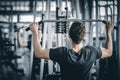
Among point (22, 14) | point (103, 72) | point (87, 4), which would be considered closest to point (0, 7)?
point (22, 14)

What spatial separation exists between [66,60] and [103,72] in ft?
14.4

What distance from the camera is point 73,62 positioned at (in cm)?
219

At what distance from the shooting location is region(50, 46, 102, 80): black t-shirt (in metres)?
2.20

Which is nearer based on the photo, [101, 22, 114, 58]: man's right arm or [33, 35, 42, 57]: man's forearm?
[33, 35, 42, 57]: man's forearm

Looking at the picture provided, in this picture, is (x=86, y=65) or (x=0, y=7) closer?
(x=86, y=65)

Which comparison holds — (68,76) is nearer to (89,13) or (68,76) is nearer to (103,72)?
(103,72)

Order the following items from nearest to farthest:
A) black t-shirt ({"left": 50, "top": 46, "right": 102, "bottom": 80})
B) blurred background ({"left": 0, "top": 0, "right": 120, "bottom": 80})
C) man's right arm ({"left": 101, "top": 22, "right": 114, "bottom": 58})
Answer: black t-shirt ({"left": 50, "top": 46, "right": 102, "bottom": 80}) < man's right arm ({"left": 101, "top": 22, "right": 114, "bottom": 58}) < blurred background ({"left": 0, "top": 0, "right": 120, "bottom": 80})

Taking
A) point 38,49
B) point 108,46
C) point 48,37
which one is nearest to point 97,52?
point 108,46

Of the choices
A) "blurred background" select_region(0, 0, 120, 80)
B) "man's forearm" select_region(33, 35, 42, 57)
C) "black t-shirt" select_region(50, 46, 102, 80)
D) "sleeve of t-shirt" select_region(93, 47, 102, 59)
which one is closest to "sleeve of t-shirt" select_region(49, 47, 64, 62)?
"black t-shirt" select_region(50, 46, 102, 80)

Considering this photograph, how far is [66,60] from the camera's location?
2201 millimetres

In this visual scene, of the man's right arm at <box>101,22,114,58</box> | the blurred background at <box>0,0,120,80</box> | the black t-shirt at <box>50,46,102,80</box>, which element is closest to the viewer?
the black t-shirt at <box>50,46,102,80</box>

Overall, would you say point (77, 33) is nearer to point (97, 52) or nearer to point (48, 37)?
point (97, 52)

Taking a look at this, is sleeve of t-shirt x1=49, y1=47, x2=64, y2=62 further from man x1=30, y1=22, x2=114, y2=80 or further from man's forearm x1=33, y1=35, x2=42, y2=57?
man's forearm x1=33, y1=35, x2=42, y2=57

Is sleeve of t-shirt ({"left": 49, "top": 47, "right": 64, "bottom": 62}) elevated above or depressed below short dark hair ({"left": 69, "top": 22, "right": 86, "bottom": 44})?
below
